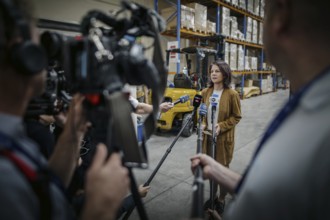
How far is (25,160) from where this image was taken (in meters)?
0.71

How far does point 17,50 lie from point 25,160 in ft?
1.07

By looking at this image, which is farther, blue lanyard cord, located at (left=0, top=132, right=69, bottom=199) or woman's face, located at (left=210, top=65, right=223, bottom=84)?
woman's face, located at (left=210, top=65, right=223, bottom=84)

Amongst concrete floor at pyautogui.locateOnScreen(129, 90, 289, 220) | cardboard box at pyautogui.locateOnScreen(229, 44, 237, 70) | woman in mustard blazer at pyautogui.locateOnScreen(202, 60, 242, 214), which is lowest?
concrete floor at pyautogui.locateOnScreen(129, 90, 289, 220)

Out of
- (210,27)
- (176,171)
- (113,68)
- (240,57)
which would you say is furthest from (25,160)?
(240,57)

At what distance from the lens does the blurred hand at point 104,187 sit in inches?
29.8

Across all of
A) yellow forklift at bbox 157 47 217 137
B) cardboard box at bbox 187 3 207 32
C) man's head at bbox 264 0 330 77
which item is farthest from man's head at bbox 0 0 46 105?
cardboard box at bbox 187 3 207 32

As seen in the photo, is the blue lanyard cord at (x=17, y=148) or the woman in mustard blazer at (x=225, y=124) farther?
the woman in mustard blazer at (x=225, y=124)

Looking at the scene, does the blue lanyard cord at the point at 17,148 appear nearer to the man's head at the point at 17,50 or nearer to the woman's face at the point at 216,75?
the man's head at the point at 17,50

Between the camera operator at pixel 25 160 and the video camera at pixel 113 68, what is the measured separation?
4.4 inches

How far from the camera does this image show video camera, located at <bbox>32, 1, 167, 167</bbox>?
88cm

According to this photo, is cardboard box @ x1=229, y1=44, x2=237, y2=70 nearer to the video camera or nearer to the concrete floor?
the concrete floor

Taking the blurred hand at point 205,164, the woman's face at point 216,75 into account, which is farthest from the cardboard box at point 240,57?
the blurred hand at point 205,164

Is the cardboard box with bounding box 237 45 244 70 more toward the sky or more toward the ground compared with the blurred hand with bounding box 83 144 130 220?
more toward the sky

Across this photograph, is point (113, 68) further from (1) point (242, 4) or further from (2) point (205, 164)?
(1) point (242, 4)
